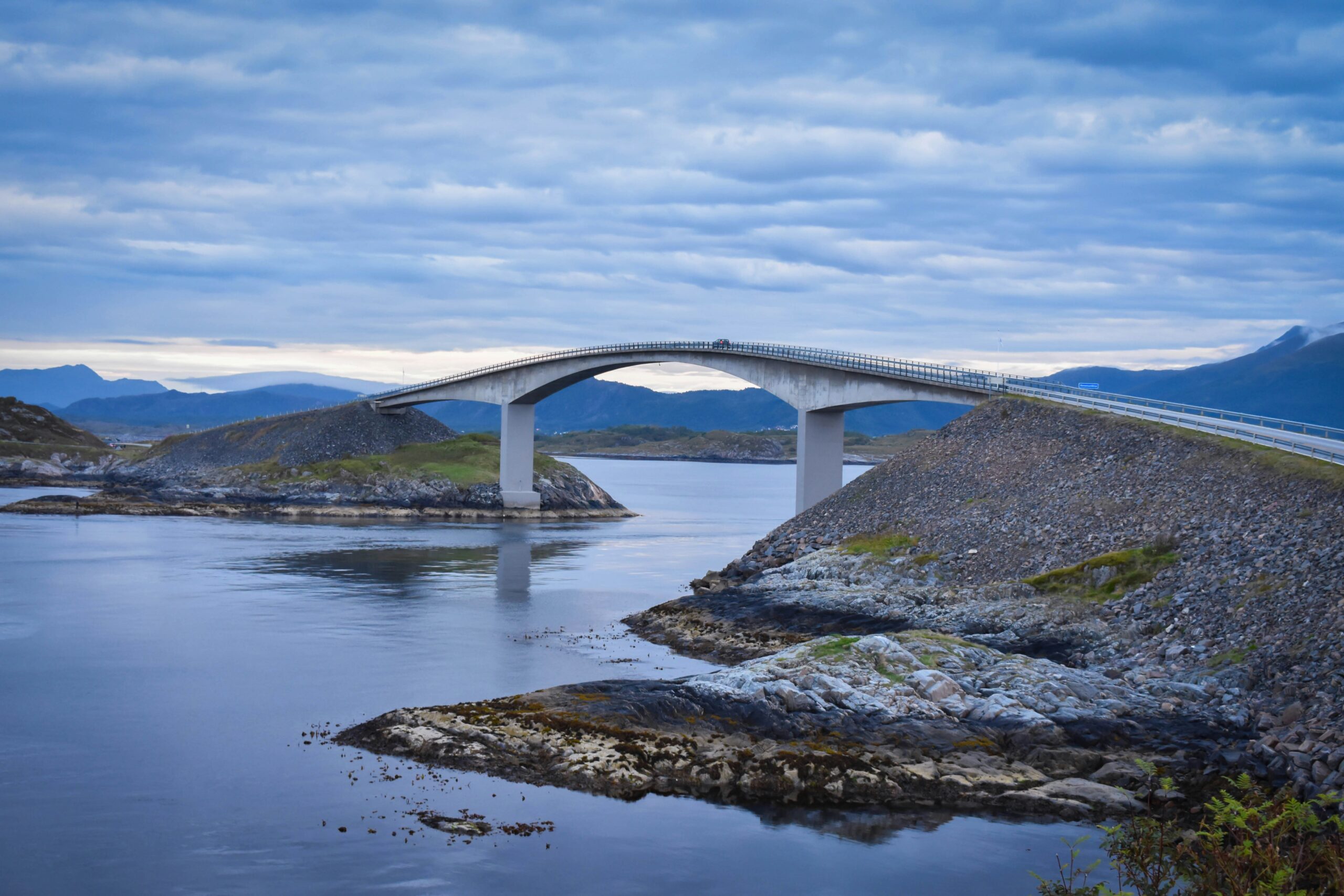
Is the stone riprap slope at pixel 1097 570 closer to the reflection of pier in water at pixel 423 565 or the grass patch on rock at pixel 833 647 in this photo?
the grass patch on rock at pixel 833 647

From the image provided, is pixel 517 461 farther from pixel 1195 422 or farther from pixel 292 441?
pixel 1195 422

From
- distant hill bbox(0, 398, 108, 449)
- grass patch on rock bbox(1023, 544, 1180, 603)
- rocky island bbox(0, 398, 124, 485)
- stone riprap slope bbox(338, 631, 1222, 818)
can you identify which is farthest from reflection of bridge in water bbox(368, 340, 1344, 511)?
distant hill bbox(0, 398, 108, 449)

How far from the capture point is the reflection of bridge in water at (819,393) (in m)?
47.6

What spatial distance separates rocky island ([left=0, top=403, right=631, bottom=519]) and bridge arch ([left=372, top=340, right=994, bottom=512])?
4.21m

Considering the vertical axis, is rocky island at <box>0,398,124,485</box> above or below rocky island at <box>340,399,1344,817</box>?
above

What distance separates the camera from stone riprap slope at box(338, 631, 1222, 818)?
21141 mm

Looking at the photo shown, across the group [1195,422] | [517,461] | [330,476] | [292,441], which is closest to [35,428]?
[292,441]

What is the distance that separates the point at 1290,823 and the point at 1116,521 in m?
28.3

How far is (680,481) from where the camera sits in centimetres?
17812

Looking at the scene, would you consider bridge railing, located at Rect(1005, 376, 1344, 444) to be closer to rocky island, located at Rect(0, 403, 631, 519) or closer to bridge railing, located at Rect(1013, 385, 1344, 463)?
bridge railing, located at Rect(1013, 385, 1344, 463)

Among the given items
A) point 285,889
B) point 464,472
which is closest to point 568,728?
point 285,889

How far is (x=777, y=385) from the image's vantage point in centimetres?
7056

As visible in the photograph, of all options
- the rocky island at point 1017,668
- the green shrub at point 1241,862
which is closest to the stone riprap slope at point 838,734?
the rocky island at point 1017,668

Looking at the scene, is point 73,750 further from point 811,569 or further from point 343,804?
point 811,569
